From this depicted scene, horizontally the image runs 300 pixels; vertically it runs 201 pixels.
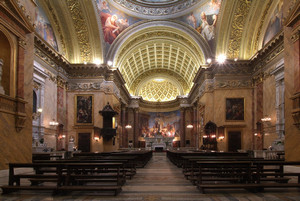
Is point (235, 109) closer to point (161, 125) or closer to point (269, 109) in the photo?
point (269, 109)

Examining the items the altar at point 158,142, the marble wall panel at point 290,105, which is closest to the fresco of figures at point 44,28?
the marble wall panel at point 290,105

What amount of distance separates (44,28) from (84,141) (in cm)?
1043

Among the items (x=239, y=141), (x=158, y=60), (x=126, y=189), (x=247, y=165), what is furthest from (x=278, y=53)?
(x=158, y=60)

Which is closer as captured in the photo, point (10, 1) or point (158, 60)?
point (10, 1)

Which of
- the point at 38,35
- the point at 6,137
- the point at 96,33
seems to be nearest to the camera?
the point at 6,137

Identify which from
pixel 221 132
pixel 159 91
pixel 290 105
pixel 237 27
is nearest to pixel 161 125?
pixel 159 91

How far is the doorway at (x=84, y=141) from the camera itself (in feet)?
85.0

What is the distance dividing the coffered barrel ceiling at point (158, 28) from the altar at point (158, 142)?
1474cm

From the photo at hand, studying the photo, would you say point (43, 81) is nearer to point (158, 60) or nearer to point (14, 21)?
point (14, 21)

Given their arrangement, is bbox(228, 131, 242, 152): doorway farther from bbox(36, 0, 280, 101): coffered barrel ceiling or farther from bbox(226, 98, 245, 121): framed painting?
bbox(36, 0, 280, 101): coffered barrel ceiling

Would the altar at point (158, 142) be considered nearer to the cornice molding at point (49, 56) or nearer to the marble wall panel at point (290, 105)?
the cornice molding at point (49, 56)

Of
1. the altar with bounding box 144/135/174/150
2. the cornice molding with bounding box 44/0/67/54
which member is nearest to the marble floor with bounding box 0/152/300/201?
the cornice molding with bounding box 44/0/67/54

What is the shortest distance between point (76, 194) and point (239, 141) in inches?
816

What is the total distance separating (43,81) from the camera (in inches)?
842
